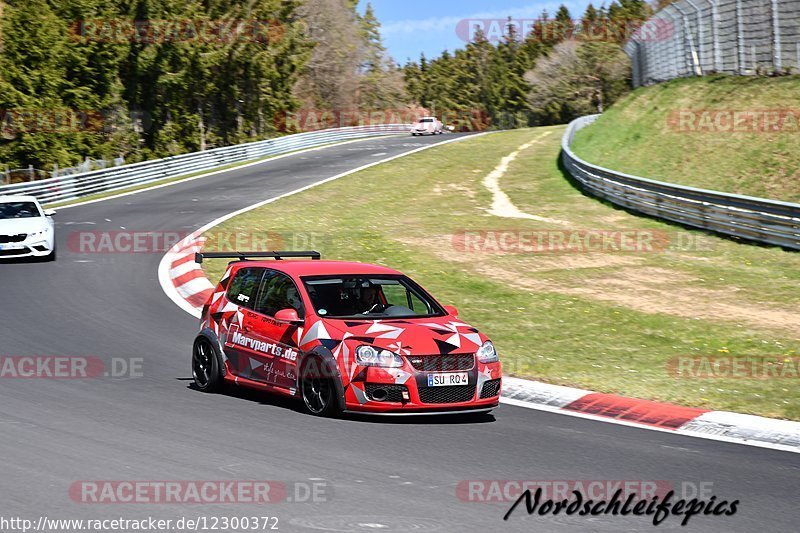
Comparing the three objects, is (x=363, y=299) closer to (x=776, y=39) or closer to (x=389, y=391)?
(x=389, y=391)

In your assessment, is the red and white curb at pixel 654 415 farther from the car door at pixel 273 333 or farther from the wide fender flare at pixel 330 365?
the car door at pixel 273 333

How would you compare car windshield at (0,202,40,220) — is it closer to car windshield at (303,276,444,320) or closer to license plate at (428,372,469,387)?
car windshield at (303,276,444,320)

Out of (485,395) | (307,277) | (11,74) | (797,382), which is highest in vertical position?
(11,74)

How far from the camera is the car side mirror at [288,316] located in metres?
9.80

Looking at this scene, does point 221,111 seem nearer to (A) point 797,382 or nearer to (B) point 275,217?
(B) point 275,217

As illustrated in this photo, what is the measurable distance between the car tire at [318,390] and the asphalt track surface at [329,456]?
0.16m

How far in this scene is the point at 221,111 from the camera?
80188mm

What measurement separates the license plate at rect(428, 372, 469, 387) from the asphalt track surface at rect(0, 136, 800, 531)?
1.25 ft

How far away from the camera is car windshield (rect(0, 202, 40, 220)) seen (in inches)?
899

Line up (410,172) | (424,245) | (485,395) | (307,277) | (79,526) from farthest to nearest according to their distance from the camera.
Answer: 1. (410,172)
2. (424,245)
3. (307,277)
4. (485,395)
5. (79,526)

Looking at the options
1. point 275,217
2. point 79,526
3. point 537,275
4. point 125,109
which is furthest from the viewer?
point 125,109

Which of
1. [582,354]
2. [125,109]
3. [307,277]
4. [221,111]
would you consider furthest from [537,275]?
[221,111]

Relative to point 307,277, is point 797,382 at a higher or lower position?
lower

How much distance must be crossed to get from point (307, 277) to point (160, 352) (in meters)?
3.53
